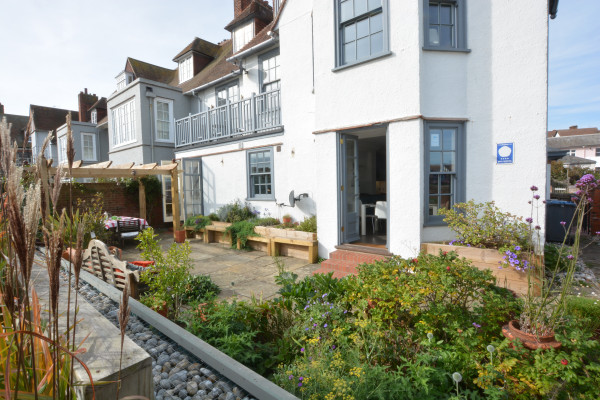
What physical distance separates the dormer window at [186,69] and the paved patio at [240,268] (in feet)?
33.2

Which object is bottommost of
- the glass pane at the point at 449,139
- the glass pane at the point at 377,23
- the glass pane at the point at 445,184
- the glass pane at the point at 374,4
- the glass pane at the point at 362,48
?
the glass pane at the point at 445,184

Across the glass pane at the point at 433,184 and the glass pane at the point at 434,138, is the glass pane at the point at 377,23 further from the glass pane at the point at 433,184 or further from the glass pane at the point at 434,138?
the glass pane at the point at 433,184

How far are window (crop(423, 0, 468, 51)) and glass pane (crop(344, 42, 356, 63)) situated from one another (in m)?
1.44

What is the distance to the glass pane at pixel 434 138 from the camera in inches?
231

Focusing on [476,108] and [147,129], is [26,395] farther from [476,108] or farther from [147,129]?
[147,129]

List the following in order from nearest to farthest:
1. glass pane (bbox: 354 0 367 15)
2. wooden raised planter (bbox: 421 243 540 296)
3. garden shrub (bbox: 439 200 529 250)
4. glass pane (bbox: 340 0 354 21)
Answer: wooden raised planter (bbox: 421 243 540 296) → garden shrub (bbox: 439 200 529 250) → glass pane (bbox: 354 0 367 15) → glass pane (bbox: 340 0 354 21)

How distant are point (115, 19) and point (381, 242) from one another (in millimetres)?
6357

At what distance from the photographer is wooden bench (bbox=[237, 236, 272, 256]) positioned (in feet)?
26.4

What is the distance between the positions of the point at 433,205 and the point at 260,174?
17.5ft

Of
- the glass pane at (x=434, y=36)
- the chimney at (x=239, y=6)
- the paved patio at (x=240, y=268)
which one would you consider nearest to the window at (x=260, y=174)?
the paved patio at (x=240, y=268)

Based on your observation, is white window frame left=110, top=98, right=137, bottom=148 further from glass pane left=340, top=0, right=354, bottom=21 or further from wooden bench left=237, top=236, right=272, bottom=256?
glass pane left=340, top=0, right=354, bottom=21

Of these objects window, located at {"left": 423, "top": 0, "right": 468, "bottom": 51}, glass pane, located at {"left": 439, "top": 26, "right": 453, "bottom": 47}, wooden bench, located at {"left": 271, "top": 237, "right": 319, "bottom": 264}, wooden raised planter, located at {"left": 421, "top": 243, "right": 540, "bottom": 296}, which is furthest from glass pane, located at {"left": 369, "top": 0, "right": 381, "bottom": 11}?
wooden bench, located at {"left": 271, "top": 237, "right": 319, "bottom": 264}

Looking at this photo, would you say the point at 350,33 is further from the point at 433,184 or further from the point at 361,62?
the point at 433,184

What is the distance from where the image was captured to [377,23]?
6.16 m
